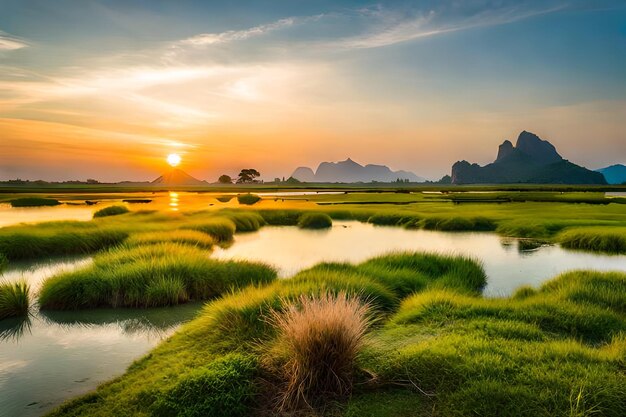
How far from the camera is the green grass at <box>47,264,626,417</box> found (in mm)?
6141

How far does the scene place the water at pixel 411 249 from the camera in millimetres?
19625

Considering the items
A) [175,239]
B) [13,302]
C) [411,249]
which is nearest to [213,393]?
[13,302]

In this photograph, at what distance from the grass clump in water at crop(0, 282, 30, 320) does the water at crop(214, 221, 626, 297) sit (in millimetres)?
7792

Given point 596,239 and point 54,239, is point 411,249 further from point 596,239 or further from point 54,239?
point 54,239

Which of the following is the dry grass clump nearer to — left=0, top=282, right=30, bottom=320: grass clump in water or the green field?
the green field

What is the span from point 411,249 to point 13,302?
17.5m

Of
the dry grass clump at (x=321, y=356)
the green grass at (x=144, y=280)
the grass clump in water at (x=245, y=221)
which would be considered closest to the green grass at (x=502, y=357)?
the dry grass clump at (x=321, y=356)

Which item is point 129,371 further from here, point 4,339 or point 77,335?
point 4,339

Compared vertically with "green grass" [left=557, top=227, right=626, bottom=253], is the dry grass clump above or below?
above

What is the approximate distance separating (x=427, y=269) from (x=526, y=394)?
38.1 ft

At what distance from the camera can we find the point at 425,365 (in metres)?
7.13

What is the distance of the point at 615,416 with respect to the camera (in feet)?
18.7

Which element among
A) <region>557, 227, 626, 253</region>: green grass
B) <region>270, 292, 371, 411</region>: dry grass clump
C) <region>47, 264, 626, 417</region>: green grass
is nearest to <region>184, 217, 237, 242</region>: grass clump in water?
<region>47, 264, 626, 417</region>: green grass

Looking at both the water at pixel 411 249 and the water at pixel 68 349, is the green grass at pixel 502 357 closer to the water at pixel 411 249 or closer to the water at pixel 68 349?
the water at pixel 411 249
